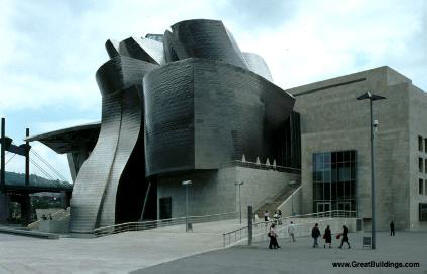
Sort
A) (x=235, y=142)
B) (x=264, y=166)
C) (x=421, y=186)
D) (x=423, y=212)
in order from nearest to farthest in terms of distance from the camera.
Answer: (x=423, y=212)
(x=421, y=186)
(x=235, y=142)
(x=264, y=166)

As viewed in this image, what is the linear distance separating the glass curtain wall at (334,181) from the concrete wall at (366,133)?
19.6 inches

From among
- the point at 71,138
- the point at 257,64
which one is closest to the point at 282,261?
the point at 257,64

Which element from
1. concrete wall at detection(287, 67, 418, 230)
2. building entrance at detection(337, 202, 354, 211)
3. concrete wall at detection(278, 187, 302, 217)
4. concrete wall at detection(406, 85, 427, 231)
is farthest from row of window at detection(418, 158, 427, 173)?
concrete wall at detection(278, 187, 302, 217)

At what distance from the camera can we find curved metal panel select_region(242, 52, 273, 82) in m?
69.4

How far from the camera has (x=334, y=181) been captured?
49.3m

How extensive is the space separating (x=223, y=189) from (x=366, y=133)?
13.8 meters

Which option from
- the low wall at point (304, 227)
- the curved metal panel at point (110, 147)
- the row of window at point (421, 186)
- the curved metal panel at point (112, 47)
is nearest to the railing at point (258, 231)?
the low wall at point (304, 227)

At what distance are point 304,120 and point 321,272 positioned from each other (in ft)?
140

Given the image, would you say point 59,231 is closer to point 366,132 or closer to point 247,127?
point 247,127

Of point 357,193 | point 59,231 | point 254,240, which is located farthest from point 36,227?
point 254,240

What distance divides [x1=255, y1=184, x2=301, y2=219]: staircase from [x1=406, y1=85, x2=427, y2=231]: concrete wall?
11.2 meters

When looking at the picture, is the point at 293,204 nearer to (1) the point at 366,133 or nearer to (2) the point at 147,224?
(1) the point at 366,133

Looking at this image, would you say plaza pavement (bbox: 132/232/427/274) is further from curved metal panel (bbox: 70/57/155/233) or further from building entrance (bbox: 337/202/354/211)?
curved metal panel (bbox: 70/57/155/233)

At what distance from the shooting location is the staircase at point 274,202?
47219 millimetres
